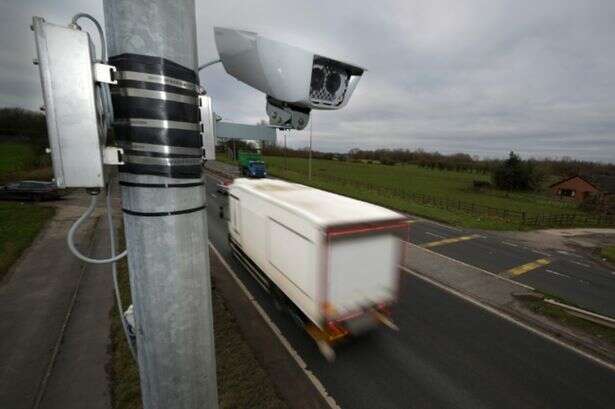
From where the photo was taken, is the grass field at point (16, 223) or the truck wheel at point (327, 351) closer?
the truck wheel at point (327, 351)

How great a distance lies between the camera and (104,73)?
1586 millimetres

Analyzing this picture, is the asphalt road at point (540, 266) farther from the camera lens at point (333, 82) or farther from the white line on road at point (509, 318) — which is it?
the camera lens at point (333, 82)

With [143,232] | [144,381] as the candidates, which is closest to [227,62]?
[143,232]

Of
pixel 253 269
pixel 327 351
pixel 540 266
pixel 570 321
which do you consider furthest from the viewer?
pixel 540 266

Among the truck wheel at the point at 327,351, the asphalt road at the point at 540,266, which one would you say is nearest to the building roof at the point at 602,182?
the asphalt road at the point at 540,266

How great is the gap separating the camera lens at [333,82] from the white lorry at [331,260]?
3646mm

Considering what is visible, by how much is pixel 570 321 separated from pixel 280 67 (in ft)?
38.0

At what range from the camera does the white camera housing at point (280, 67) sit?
6.47ft

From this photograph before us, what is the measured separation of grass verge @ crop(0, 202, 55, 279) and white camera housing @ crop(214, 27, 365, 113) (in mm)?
13956

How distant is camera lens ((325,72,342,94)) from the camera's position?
2.49 metres

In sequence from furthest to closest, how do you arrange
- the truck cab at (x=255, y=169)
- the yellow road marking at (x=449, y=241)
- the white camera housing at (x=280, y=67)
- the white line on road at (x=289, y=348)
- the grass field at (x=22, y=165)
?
the truck cab at (x=255, y=169), the grass field at (x=22, y=165), the yellow road marking at (x=449, y=241), the white line on road at (x=289, y=348), the white camera housing at (x=280, y=67)

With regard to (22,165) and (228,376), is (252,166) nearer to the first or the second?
(22,165)

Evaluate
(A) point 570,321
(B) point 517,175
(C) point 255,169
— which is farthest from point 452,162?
(A) point 570,321

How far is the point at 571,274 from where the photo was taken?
45.2 feet
